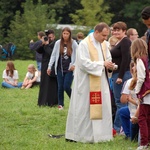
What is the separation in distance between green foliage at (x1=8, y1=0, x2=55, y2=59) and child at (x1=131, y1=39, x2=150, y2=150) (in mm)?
36268

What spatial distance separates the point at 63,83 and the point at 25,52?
31960mm

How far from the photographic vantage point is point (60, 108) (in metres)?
13.2

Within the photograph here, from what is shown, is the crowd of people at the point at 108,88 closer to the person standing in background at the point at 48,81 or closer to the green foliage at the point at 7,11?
the person standing in background at the point at 48,81

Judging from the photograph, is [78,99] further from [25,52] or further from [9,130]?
[25,52]

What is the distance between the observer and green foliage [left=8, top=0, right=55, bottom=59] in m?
44.9

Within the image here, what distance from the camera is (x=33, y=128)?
10641 millimetres

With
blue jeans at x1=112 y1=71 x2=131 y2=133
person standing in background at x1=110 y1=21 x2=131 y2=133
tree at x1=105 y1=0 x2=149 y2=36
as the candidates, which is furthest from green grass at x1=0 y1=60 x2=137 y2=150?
tree at x1=105 y1=0 x2=149 y2=36

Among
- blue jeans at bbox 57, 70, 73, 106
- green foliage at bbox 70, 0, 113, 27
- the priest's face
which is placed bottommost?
blue jeans at bbox 57, 70, 73, 106

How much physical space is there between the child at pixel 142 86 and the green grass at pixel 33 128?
0.33 m

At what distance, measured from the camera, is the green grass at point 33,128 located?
870cm

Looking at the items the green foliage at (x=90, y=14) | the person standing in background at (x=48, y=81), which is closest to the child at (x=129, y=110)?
the person standing in background at (x=48, y=81)

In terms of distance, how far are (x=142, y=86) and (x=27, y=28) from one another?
3791cm

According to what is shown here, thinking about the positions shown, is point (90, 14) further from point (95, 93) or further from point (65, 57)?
point (95, 93)

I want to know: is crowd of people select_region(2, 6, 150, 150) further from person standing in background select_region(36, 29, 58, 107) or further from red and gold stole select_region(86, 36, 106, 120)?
person standing in background select_region(36, 29, 58, 107)
